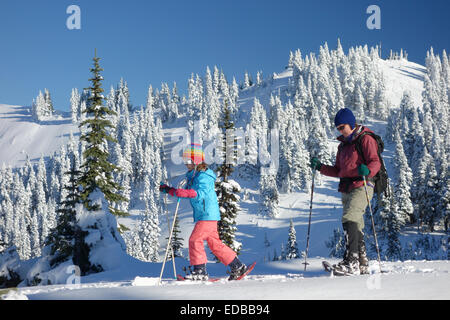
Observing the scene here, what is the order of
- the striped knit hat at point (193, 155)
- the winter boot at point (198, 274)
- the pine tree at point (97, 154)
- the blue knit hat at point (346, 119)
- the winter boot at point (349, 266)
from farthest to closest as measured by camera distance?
the pine tree at point (97, 154)
the striped knit hat at point (193, 155)
the winter boot at point (198, 274)
the blue knit hat at point (346, 119)
the winter boot at point (349, 266)

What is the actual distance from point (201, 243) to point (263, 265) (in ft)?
10.0

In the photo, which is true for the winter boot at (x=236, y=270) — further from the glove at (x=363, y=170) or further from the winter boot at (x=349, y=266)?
the glove at (x=363, y=170)

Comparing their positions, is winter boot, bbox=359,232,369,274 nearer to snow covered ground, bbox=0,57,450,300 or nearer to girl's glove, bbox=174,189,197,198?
snow covered ground, bbox=0,57,450,300

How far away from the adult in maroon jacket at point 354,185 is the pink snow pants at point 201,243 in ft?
6.01

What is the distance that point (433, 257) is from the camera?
3366 cm

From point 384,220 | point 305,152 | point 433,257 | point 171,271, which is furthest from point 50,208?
point 171,271

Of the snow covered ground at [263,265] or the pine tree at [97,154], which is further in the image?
the pine tree at [97,154]

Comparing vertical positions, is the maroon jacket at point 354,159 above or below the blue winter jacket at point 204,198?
above

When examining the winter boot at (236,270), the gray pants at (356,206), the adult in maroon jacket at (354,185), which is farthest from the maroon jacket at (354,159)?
the winter boot at (236,270)

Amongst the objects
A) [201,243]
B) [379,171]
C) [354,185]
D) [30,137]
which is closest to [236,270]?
[201,243]

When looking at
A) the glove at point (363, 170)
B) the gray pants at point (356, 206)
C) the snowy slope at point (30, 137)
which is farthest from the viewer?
the snowy slope at point (30, 137)

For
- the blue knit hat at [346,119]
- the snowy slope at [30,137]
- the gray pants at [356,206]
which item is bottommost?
the gray pants at [356,206]

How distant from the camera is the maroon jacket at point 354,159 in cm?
521
